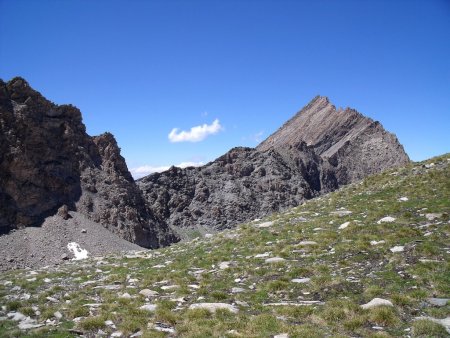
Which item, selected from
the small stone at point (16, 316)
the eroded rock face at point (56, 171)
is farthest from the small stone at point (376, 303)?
the eroded rock face at point (56, 171)

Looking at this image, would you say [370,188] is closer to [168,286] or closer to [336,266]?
[336,266]

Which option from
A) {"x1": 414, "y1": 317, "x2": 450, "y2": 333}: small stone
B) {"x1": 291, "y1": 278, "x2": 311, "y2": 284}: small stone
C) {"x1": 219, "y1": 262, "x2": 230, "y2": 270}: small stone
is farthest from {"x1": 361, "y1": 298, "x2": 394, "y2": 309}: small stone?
{"x1": 219, "y1": 262, "x2": 230, "y2": 270}: small stone

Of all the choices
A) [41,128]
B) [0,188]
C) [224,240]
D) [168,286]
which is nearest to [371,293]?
[168,286]

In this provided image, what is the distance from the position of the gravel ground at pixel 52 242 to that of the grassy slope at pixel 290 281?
6586cm

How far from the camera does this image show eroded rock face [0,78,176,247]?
106m

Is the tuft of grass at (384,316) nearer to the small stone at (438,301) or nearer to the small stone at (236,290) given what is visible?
the small stone at (438,301)

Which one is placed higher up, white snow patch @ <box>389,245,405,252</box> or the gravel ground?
white snow patch @ <box>389,245,405,252</box>

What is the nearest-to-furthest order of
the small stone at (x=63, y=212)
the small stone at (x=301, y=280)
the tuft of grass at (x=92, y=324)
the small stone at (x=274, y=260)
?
the tuft of grass at (x=92, y=324), the small stone at (x=301, y=280), the small stone at (x=274, y=260), the small stone at (x=63, y=212)

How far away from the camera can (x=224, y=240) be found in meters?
26.6

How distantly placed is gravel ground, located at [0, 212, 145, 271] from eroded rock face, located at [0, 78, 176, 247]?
5.48 meters

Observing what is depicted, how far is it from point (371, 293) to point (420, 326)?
→ 8.86 feet

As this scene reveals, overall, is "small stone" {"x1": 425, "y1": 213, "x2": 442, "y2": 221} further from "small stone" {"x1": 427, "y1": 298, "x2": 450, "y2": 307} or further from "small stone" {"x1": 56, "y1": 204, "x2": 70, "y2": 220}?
"small stone" {"x1": 56, "y1": 204, "x2": 70, "y2": 220}

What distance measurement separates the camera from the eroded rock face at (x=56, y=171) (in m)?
106

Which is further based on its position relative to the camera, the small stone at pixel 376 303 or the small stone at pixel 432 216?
the small stone at pixel 432 216
